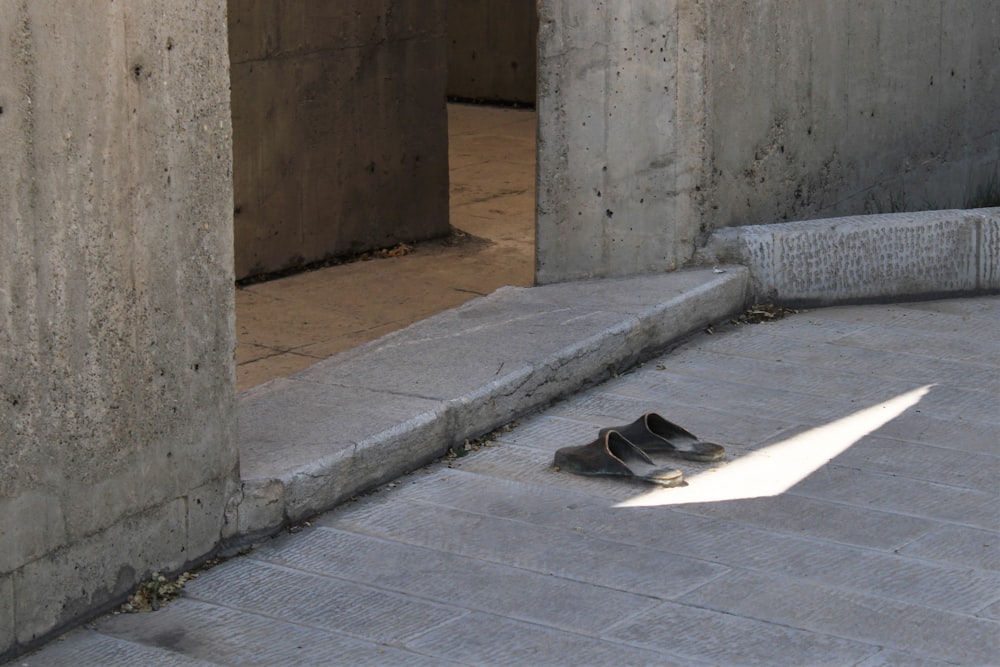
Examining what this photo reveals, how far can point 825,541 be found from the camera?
4.32 m

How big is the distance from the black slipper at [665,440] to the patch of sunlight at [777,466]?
7 cm

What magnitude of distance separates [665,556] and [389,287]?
12.8 ft

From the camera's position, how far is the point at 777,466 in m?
4.87

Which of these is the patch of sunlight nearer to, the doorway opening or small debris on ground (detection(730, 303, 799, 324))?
small debris on ground (detection(730, 303, 799, 324))

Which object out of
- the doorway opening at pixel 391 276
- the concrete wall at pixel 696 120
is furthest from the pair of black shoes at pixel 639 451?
the doorway opening at pixel 391 276

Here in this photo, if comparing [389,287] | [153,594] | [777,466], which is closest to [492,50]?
[389,287]

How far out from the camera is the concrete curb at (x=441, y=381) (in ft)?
14.7

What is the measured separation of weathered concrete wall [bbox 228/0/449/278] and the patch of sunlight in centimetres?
354

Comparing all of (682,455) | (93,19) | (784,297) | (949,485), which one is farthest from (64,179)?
(784,297)

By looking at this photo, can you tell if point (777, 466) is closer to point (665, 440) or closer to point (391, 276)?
point (665, 440)

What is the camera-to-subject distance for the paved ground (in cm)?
373

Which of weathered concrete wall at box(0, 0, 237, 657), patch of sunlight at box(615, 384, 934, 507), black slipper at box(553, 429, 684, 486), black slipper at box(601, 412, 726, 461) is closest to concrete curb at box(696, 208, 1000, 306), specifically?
patch of sunlight at box(615, 384, 934, 507)

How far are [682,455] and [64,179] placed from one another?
A: 7.05 ft

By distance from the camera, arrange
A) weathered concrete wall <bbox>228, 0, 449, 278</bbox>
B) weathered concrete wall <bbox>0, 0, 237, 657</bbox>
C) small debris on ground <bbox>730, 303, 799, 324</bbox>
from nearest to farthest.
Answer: weathered concrete wall <bbox>0, 0, 237, 657</bbox> → small debris on ground <bbox>730, 303, 799, 324</bbox> → weathered concrete wall <bbox>228, 0, 449, 278</bbox>
